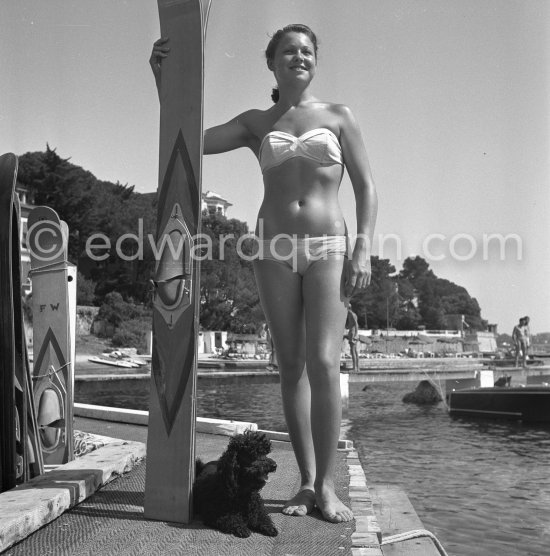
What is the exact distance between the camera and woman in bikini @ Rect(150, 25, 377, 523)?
10.0 feet

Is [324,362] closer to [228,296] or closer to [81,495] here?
[81,495]

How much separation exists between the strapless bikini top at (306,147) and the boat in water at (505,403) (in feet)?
39.8

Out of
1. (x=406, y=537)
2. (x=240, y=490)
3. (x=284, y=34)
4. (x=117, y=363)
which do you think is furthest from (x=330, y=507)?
(x=117, y=363)

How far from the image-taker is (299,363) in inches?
125

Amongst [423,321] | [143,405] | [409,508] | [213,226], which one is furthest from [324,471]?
[423,321]

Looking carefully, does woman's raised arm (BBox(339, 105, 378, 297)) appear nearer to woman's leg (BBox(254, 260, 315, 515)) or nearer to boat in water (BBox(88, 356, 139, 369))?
woman's leg (BBox(254, 260, 315, 515))

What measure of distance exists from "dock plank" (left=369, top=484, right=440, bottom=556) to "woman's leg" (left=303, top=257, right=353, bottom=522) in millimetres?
513

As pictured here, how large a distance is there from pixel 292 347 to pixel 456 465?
6.76 meters

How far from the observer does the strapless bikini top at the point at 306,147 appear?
124 inches

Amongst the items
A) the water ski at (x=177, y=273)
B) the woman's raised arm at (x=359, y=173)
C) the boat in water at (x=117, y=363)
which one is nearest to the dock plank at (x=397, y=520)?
the water ski at (x=177, y=273)

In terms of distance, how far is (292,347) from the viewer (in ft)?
10.4

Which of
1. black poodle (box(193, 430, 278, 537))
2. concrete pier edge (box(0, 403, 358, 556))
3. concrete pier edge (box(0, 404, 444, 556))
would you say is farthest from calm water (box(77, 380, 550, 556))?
black poodle (box(193, 430, 278, 537))

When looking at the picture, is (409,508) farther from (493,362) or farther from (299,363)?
(493,362)

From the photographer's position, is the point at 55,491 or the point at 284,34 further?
the point at 284,34
